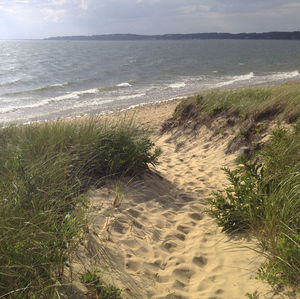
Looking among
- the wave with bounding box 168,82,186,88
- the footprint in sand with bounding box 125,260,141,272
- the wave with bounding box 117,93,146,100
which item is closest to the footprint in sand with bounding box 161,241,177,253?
the footprint in sand with bounding box 125,260,141,272

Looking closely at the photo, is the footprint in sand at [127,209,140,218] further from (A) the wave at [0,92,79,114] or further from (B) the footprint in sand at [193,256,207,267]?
(A) the wave at [0,92,79,114]

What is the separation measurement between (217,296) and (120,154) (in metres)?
2.73

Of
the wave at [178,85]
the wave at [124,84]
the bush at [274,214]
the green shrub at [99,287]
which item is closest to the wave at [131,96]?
the wave at [178,85]

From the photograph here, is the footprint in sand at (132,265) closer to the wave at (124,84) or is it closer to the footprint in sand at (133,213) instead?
the footprint in sand at (133,213)

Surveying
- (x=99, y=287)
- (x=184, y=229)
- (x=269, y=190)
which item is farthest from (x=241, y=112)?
(x=99, y=287)

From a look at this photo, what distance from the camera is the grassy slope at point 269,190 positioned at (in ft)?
8.89

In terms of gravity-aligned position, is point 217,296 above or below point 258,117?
below

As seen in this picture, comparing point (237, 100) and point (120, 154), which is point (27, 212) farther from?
point (237, 100)

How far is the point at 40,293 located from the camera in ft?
7.72

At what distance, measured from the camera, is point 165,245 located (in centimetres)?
364

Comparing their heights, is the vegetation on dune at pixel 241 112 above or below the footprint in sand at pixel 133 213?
above

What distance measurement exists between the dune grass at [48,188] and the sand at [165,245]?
29 centimetres

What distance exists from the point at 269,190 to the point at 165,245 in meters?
1.33

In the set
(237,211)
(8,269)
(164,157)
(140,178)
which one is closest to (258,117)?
(164,157)
